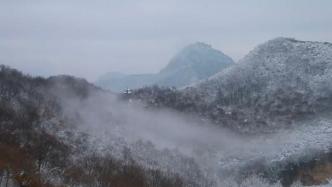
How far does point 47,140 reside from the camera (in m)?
196

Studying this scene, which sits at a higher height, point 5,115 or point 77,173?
point 5,115

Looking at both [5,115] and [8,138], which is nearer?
[8,138]

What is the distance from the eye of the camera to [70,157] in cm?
19138

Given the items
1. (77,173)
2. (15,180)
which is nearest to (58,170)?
(77,173)

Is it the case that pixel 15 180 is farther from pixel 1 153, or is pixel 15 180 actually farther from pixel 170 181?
pixel 170 181

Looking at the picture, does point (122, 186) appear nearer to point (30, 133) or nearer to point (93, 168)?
point (93, 168)

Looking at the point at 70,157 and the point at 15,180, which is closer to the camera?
the point at 15,180

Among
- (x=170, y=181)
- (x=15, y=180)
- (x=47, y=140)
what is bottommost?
(x=170, y=181)

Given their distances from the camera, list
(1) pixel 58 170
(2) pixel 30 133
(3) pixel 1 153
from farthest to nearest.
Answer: (2) pixel 30 133, (1) pixel 58 170, (3) pixel 1 153

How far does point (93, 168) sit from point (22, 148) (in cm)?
2563

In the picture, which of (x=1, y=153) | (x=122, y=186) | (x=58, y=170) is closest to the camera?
(x=1, y=153)

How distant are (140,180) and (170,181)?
33.3 ft

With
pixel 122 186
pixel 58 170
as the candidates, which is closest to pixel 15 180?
pixel 58 170

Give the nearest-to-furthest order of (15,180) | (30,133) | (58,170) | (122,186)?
(15,180) < (58,170) < (122,186) < (30,133)
